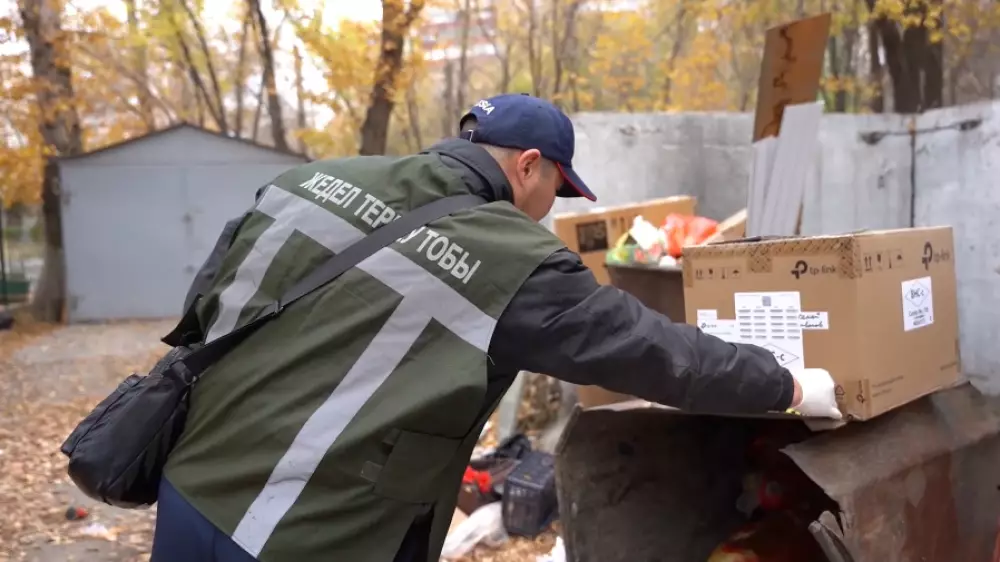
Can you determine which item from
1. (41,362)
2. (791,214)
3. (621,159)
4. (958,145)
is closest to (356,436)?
(791,214)

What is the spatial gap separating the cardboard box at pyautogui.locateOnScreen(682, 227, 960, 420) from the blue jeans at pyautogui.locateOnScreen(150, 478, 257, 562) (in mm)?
1472

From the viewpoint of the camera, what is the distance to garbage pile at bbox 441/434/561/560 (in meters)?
3.79

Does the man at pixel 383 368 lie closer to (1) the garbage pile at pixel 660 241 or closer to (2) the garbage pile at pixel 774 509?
(2) the garbage pile at pixel 774 509

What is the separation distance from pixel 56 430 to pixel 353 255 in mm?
5473

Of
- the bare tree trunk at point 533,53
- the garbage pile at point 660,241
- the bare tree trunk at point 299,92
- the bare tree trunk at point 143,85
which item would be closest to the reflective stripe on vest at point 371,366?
the garbage pile at point 660,241

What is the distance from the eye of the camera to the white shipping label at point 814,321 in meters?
2.28

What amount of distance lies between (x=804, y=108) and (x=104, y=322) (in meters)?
10.0

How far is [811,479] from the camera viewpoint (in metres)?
2.13

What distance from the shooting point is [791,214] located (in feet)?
12.1

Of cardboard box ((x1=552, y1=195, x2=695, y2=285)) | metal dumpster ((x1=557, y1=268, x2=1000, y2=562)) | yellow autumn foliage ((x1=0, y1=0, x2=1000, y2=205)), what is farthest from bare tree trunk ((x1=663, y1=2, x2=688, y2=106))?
metal dumpster ((x1=557, y1=268, x2=1000, y2=562))

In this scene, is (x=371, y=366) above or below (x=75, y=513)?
above

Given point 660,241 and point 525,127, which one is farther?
point 660,241

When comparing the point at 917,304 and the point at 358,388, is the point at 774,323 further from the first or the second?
the point at 358,388

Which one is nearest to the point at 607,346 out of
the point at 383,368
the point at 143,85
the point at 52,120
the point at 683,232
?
the point at 383,368
